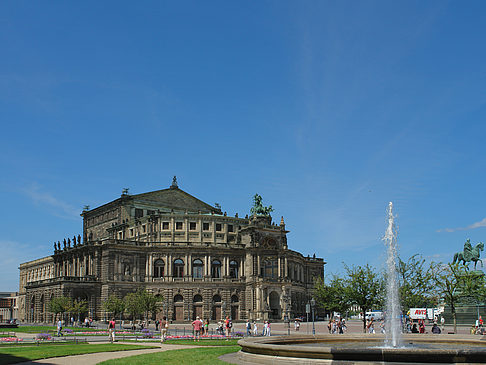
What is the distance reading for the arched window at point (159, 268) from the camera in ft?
308

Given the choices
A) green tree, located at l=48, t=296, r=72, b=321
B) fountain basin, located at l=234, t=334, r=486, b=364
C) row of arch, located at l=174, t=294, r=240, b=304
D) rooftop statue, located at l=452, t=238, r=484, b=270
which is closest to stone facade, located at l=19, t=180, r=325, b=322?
row of arch, located at l=174, t=294, r=240, b=304

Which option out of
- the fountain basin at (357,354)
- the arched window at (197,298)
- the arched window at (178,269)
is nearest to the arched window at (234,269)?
the arched window at (197,298)

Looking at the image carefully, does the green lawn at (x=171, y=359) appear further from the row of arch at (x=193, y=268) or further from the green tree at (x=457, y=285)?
the row of arch at (x=193, y=268)

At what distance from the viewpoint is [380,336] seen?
3209cm

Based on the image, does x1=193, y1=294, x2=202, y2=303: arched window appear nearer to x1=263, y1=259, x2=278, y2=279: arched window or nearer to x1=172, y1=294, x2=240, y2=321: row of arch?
x1=172, y1=294, x2=240, y2=321: row of arch

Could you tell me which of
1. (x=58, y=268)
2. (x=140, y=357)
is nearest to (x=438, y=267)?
(x=140, y=357)

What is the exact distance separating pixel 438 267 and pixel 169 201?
215 ft

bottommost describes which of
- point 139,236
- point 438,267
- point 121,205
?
point 438,267

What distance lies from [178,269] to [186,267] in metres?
1.62

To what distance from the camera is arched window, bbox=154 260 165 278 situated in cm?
Result: 9394

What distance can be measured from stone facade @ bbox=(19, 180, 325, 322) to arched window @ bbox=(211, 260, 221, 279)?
13 cm

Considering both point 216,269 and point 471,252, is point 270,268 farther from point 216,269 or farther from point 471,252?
point 471,252

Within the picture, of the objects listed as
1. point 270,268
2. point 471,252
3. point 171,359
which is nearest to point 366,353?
point 171,359

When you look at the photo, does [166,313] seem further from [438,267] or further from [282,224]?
[438,267]
